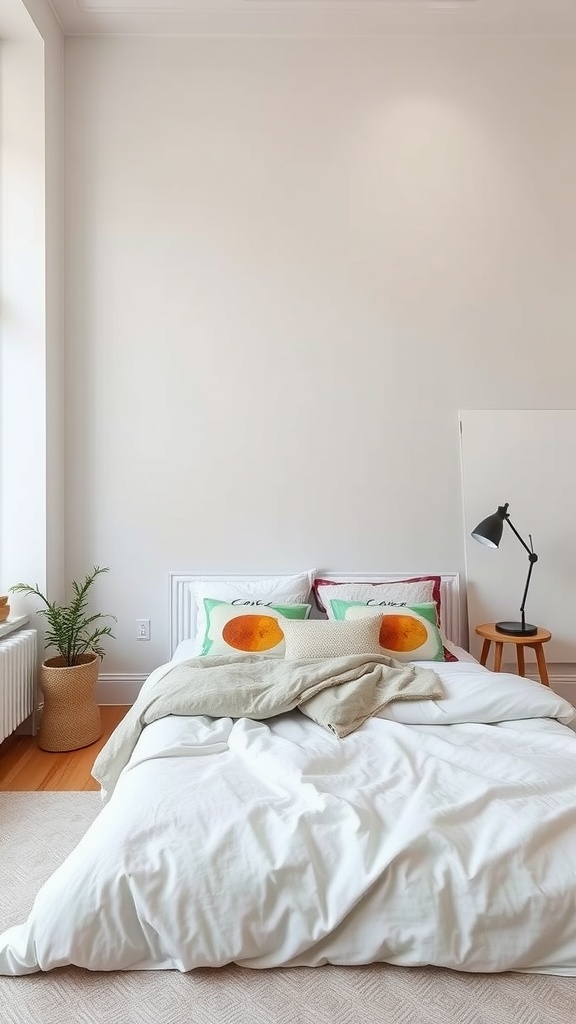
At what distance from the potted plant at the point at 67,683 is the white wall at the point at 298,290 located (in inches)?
13.2

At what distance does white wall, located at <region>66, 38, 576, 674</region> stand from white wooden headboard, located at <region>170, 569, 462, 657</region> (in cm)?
6

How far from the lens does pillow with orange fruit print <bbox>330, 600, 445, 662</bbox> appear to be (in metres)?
2.64

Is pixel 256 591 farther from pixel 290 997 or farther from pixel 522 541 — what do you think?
pixel 290 997

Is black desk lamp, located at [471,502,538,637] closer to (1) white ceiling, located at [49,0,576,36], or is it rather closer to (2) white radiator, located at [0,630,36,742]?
(2) white radiator, located at [0,630,36,742]

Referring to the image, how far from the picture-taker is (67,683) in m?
2.80

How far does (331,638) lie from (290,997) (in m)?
1.32

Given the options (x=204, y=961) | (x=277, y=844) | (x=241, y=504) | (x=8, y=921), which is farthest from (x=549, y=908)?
(x=241, y=504)

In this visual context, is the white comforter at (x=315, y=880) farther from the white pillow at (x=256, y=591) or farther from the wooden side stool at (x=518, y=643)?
the white pillow at (x=256, y=591)

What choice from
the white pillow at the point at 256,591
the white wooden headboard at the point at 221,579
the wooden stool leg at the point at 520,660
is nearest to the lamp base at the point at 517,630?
the wooden stool leg at the point at 520,660

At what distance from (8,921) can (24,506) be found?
1799 mm

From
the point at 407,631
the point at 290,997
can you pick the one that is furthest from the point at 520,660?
the point at 290,997

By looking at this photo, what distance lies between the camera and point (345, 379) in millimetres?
3254

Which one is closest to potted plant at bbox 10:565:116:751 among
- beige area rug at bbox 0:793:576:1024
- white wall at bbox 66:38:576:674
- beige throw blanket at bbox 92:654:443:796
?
white wall at bbox 66:38:576:674

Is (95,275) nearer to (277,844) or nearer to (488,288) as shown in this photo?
(488,288)
